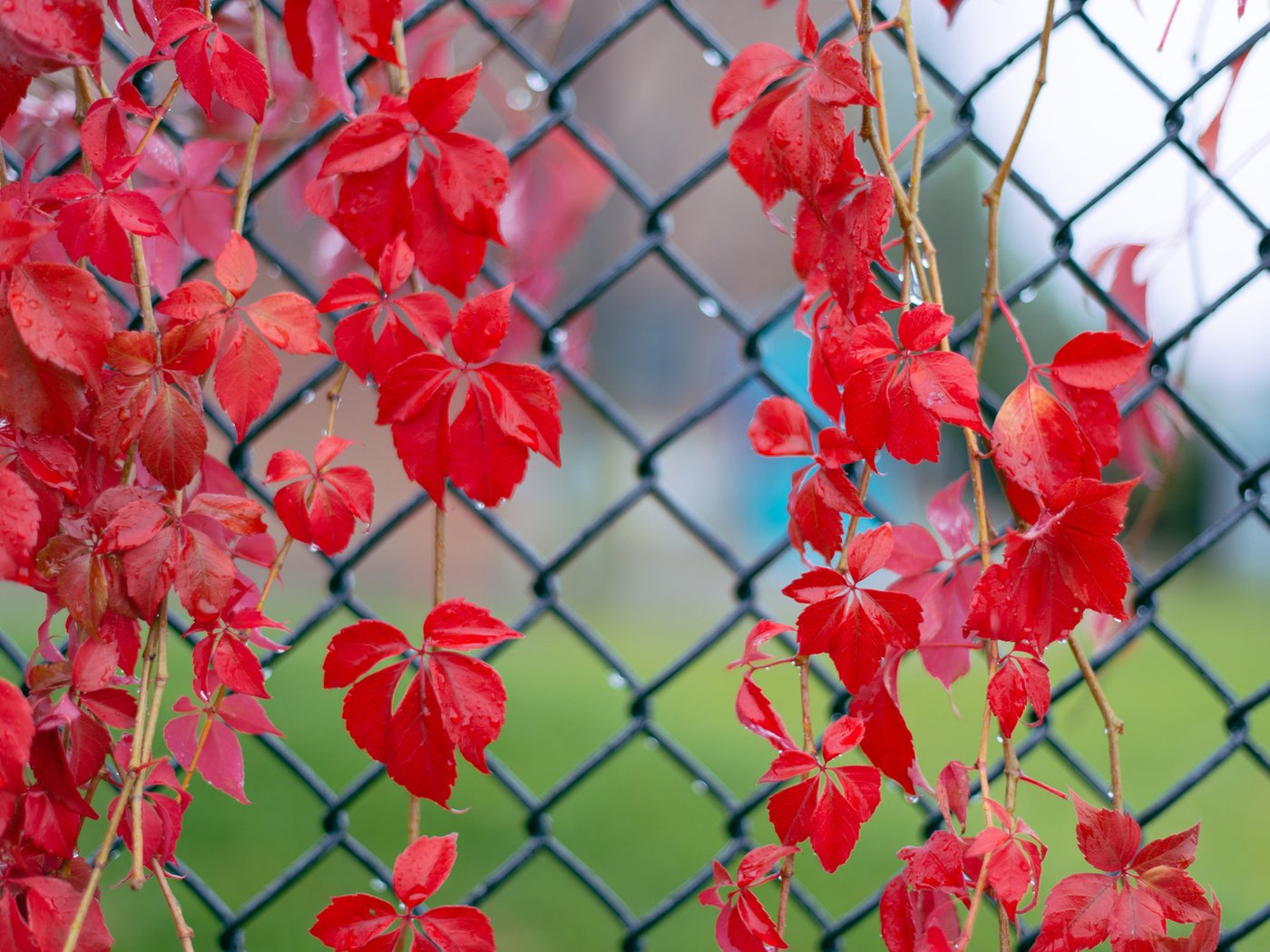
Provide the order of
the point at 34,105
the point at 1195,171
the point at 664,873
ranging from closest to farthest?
the point at 1195,171, the point at 34,105, the point at 664,873

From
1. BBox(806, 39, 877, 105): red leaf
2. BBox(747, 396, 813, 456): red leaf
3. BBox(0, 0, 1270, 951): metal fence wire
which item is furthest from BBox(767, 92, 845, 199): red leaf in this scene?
BBox(0, 0, 1270, 951): metal fence wire

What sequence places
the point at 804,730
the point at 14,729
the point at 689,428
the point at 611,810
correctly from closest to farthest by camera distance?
the point at 14,729 → the point at 804,730 → the point at 689,428 → the point at 611,810

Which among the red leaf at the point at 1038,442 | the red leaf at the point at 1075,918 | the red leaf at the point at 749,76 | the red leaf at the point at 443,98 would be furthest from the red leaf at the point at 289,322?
the red leaf at the point at 1075,918

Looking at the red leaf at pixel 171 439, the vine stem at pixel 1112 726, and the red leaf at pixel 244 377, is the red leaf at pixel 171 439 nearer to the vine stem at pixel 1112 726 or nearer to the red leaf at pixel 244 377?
the red leaf at pixel 244 377

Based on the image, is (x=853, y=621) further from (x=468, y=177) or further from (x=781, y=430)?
(x=468, y=177)

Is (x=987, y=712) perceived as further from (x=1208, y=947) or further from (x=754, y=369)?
(x=754, y=369)

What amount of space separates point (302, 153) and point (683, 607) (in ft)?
22.9

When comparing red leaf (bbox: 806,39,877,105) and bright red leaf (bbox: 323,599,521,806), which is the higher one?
red leaf (bbox: 806,39,877,105)

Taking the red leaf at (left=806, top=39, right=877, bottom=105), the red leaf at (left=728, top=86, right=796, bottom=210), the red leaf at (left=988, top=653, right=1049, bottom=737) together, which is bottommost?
the red leaf at (left=988, top=653, right=1049, bottom=737)

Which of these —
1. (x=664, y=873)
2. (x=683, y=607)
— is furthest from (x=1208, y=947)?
(x=683, y=607)

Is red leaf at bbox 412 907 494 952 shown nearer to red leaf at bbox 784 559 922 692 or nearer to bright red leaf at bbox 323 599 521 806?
bright red leaf at bbox 323 599 521 806

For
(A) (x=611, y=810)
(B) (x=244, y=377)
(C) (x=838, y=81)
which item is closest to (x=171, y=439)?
(B) (x=244, y=377)

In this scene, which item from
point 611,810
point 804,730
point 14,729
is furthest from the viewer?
point 611,810

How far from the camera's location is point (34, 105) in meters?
0.87
